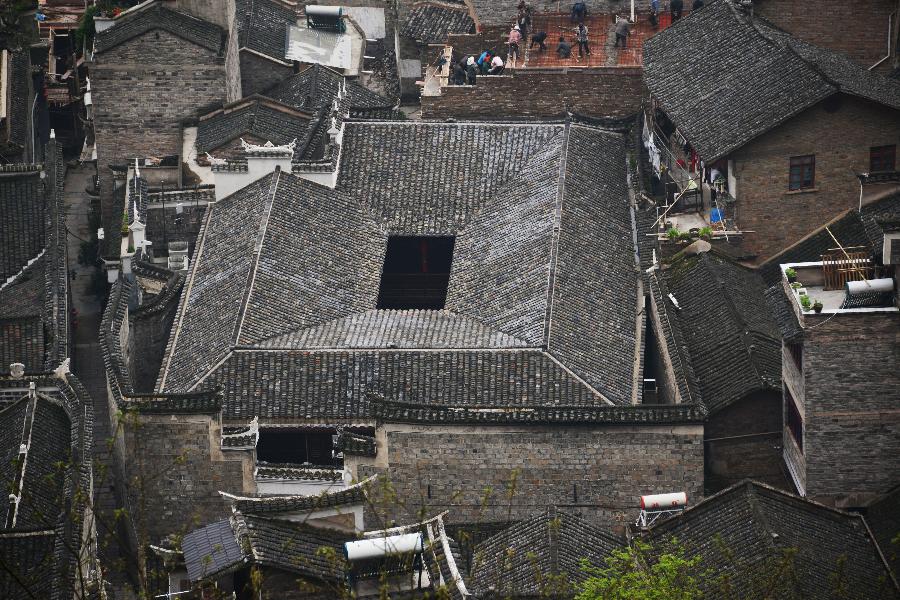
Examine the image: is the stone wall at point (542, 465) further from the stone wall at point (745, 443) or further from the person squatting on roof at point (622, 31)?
the person squatting on roof at point (622, 31)

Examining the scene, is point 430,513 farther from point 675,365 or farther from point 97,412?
point 97,412

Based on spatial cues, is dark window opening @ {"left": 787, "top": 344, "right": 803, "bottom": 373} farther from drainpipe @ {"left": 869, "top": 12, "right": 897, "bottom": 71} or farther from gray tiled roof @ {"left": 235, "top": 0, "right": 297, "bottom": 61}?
gray tiled roof @ {"left": 235, "top": 0, "right": 297, "bottom": 61}

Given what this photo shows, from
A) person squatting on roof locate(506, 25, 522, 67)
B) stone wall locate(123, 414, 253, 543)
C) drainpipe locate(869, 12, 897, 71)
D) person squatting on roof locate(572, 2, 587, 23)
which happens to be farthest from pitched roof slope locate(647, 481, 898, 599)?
person squatting on roof locate(572, 2, 587, 23)

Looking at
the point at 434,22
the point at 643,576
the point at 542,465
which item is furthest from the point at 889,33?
the point at 643,576

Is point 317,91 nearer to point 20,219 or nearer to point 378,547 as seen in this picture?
point 20,219

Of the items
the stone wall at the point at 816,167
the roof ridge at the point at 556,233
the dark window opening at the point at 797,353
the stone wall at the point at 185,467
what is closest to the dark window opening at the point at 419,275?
the roof ridge at the point at 556,233

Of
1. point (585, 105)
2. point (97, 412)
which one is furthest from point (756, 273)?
point (97, 412)
